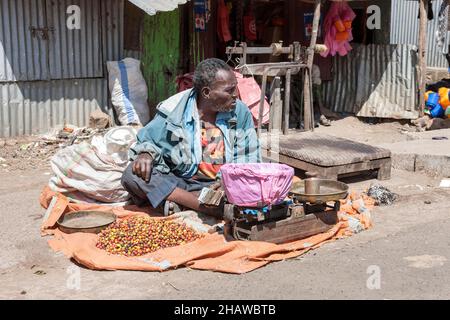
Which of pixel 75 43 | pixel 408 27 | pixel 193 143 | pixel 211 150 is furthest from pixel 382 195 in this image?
pixel 408 27

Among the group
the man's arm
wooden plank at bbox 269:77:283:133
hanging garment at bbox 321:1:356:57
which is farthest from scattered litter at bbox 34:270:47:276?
hanging garment at bbox 321:1:356:57

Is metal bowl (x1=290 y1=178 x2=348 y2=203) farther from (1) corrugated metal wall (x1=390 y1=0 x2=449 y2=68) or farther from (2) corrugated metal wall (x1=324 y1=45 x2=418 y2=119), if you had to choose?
(1) corrugated metal wall (x1=390 y1=0 x2=449 y2=68)

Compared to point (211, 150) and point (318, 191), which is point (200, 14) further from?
point (318, 191)

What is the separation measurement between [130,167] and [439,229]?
2.74m

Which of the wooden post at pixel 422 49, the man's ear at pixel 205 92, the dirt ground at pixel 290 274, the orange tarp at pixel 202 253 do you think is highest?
the wooden post at pixel 422 49

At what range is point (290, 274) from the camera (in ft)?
14.1

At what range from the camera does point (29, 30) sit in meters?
9.08

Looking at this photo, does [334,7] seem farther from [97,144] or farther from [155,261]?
[155,261]

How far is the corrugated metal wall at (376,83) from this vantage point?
11.5 m

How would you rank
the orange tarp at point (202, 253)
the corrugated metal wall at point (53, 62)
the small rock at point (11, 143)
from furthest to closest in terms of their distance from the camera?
1. the corrugated metal wall at point (53, 62)
2. the small rock at point (11, 143)
3. the orange tarp at point (202, 253)

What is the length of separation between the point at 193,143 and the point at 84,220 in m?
1.16

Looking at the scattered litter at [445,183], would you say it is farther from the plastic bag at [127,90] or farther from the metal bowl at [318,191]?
the plastic bag at [127,90]

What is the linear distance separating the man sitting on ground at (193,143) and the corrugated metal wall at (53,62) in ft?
13.9

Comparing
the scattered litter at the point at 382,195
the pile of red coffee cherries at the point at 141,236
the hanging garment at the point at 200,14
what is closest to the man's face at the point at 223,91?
the pile of red coffee cherries at the point at 141,236
